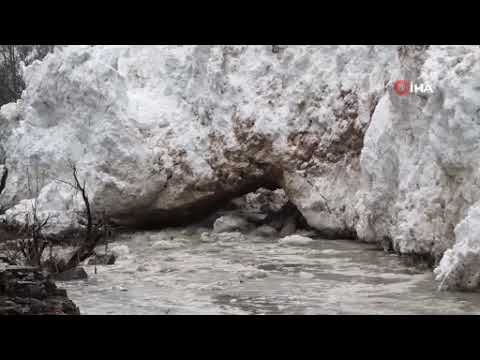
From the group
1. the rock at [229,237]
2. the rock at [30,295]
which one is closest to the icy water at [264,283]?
the rock at [30,295]

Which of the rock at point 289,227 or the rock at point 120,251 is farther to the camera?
the rock at point 289,227

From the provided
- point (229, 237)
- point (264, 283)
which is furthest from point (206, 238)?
point (264, 283)

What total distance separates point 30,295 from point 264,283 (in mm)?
2821

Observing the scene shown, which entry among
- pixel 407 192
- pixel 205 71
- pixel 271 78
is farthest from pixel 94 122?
pixel 407 192

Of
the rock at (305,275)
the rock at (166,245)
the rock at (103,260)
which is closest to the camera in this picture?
the rock at (305,275)

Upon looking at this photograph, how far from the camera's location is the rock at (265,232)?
1194cm

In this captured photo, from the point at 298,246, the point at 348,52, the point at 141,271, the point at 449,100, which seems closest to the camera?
the point at 449,100

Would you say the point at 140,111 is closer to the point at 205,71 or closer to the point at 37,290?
the point at 205,71

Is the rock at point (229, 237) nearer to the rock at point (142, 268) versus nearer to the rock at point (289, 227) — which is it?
the rock at point (289, 227)

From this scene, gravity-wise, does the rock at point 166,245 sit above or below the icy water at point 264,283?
above

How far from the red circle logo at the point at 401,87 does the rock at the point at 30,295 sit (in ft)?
16.2

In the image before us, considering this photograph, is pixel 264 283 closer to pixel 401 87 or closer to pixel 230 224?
pixel 401 87

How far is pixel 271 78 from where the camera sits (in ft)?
41.7

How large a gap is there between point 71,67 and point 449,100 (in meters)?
8.58
